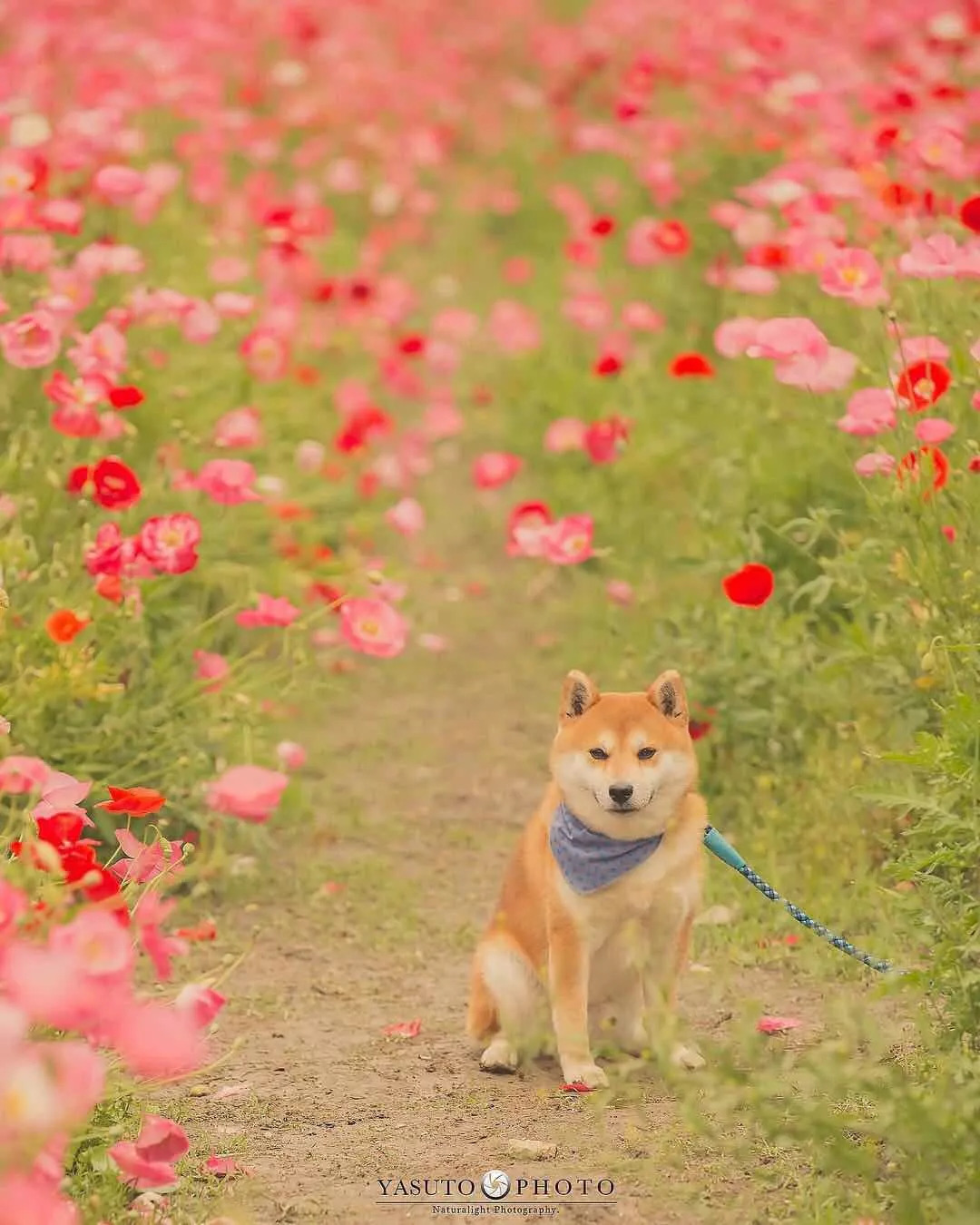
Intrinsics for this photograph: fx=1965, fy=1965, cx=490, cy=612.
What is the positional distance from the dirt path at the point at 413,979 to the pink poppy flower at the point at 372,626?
0.64m

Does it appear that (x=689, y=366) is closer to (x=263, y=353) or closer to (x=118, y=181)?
(x=263, y=353)

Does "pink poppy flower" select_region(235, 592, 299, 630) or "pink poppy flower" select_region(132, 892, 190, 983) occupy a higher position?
"pink poppy flower" select_region(132, 892, 190, 983)

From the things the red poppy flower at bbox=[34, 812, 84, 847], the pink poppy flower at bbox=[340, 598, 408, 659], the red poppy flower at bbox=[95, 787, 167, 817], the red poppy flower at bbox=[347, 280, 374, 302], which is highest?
the red poppy flower at bbox=[34, 812, 84, 847]

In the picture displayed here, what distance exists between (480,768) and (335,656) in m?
0.85

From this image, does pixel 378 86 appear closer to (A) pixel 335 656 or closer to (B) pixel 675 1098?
(A) pixel 335 656

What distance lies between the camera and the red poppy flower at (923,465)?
3729mm

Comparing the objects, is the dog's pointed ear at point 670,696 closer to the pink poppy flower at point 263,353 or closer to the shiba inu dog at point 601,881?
the shiba inu dog at point 601,881

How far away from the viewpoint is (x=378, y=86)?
1003 centimetres

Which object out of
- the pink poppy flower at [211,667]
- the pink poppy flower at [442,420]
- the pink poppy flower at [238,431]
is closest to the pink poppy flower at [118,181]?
the pink poppy flower at [238,431]

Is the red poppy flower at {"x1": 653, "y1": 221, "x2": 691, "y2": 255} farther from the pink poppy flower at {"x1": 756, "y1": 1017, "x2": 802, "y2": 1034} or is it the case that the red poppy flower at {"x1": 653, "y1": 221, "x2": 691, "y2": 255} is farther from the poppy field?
the pink poppy flower at {"x1": 756, "y1": 1017, "x2": 802, "y2": 1034}

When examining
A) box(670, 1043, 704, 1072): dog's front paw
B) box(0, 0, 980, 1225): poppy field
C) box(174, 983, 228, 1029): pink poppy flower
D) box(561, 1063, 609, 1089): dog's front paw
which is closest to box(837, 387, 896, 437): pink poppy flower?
box(0, 0, 980, 1225): poppy field

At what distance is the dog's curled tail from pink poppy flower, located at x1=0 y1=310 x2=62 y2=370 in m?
1.64

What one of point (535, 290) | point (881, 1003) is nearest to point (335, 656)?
point (881, 1003)

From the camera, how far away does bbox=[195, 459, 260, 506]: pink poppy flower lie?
14.3 feet
